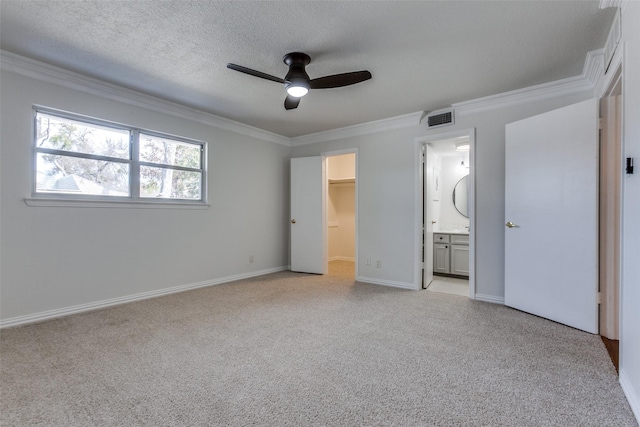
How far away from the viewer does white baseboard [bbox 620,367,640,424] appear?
150 cm

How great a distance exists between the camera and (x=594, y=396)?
1677 mm

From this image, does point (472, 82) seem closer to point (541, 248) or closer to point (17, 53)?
point (541, 248)

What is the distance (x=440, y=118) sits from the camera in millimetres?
3865

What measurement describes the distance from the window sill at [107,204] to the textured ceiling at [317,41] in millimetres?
1276

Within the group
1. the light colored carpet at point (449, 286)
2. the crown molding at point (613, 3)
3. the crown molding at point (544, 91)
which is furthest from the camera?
the light colored carpet at point (449, 286)

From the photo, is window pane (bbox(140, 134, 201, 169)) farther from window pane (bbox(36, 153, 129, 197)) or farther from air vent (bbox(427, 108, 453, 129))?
air vent (bbox(427, 108, 453, 129))

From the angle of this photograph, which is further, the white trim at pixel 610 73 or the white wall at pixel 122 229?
the white wall at pixel 122 229

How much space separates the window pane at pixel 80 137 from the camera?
2922 mm

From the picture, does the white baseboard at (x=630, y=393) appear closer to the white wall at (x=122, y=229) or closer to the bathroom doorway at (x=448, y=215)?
the bathroom doorway at (x=448, y=215)

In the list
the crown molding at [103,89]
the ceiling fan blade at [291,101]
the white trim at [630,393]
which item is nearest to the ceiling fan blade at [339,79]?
the ceiling fan blade at [291,101]

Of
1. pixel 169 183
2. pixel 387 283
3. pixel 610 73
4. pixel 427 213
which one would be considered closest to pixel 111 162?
pixel 169 183

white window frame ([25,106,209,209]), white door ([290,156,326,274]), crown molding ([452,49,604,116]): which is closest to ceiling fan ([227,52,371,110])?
crown molding ([452,49,604,116])

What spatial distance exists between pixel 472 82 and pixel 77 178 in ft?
13.8

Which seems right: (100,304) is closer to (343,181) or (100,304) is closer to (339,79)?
(339,79)
